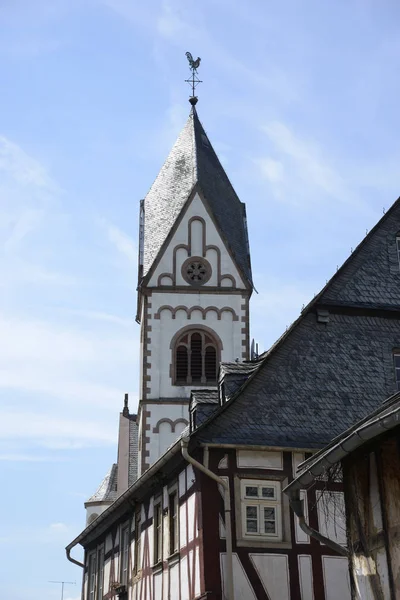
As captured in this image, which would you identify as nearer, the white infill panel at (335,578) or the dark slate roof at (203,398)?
the white infill panel at (335,578)

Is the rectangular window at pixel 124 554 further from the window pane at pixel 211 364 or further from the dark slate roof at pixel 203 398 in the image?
the window pane at pixel 211 364

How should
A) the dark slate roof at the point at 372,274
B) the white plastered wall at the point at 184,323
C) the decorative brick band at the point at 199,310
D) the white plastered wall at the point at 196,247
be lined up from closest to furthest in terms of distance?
1. the dark slate roof at the point at 372,274
2. the white plastered wall at the point at 184,323
3. the decorative brick band at the point at 199,310
4. the white plastered wall at the point at 196,247

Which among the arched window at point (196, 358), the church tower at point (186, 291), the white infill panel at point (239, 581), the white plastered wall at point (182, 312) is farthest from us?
the arched window at point (196, 358)

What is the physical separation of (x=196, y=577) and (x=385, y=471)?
7881mm

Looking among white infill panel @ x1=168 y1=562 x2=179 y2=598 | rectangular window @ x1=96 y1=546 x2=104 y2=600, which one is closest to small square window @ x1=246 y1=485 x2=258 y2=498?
white infill panel @ x1=168 y1=562 x2=179 y2=598

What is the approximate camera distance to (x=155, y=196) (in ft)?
159

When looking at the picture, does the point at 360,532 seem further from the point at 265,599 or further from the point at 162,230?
the point at 162,230

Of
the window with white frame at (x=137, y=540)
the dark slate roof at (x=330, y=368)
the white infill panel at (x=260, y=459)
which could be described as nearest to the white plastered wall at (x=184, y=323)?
the window with white frame at (x=137, y=540)

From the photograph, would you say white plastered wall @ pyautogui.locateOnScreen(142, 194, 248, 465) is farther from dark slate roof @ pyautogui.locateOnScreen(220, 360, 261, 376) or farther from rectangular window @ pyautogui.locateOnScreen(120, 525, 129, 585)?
dark slate roof @ pyautogui.locateOnScreen(220, 360, 261, 376)

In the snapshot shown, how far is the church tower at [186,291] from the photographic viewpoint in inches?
1646

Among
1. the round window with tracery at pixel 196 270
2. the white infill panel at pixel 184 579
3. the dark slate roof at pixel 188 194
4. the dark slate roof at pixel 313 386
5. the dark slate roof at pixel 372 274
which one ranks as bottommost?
the white infill panel at pixel 184 579

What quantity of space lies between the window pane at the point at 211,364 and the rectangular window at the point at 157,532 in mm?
20056

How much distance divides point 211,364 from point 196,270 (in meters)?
4.35

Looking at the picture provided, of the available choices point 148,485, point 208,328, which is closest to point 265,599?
point 148,485
